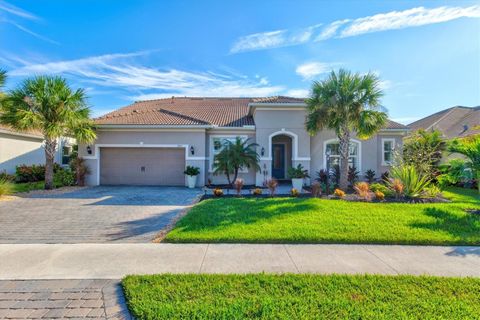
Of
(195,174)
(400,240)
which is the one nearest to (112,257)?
(400,240)

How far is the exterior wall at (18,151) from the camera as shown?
16.0 m

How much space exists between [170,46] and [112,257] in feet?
39.8

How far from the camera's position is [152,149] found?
1542 cm

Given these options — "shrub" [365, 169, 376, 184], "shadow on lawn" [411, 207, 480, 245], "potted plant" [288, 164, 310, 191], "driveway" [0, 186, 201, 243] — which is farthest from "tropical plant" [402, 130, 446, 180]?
"driveway" [0, 186, 201, 243]

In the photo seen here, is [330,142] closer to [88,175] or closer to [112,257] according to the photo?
[112,257]

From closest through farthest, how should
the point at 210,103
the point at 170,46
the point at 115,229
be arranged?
the point at 115,229 < the point at 170,46 < the point at 210,103

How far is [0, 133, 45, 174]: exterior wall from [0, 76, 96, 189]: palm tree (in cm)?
504

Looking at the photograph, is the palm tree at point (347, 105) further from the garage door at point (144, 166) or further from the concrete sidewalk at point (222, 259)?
the garage door at point (144, 166)

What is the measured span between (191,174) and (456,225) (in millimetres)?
12147

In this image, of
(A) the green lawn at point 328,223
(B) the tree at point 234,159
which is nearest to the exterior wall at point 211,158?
(B) the tree at point 234,159

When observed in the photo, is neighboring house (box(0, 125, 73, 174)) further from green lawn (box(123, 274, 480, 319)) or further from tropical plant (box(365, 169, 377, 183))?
tropical plant (box(365, 169, 377, 183))

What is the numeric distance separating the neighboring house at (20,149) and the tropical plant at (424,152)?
24964 millimetres

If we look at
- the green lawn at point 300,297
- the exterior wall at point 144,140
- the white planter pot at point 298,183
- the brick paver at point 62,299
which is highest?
the exterior wall at point 144,140

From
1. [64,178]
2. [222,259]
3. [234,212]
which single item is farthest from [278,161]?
[64,178]
